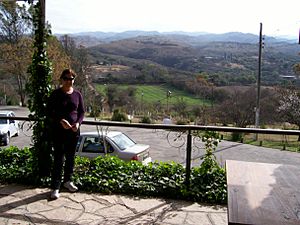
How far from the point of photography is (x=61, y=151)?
3.82m

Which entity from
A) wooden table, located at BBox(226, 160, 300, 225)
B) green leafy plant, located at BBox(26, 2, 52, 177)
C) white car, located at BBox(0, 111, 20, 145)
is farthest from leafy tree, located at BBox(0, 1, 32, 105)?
wooden table, located at BBox(226, 160, 300, 225)

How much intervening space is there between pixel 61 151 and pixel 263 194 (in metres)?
2.41

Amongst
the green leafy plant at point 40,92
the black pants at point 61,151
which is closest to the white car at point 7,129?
the green leafy plant at point 40,92

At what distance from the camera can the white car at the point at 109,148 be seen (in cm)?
686

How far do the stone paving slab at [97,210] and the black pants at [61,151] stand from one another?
194 millimetres

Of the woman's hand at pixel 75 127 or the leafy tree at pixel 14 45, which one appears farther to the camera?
the leafy tree at pixel 14 45

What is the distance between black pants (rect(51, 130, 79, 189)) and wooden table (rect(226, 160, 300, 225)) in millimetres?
1822

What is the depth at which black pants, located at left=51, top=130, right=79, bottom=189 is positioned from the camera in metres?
3.78

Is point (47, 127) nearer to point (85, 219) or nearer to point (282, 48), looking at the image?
point (85, 219)

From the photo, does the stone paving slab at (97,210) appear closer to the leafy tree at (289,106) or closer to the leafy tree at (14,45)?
the leafy tree at (289,106)

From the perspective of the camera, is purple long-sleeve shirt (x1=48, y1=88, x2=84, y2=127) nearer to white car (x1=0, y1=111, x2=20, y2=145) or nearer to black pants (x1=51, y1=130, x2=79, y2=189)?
black pants (x1=51, y1=130, x2=79, y2=189)

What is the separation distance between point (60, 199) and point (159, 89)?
23026mm

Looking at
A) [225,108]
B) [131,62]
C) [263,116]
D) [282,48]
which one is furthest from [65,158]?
[131,62]

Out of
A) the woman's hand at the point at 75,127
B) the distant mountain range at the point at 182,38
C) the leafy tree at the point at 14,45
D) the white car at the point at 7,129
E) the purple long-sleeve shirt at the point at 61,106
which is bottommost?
the white car at the point at 7,129
